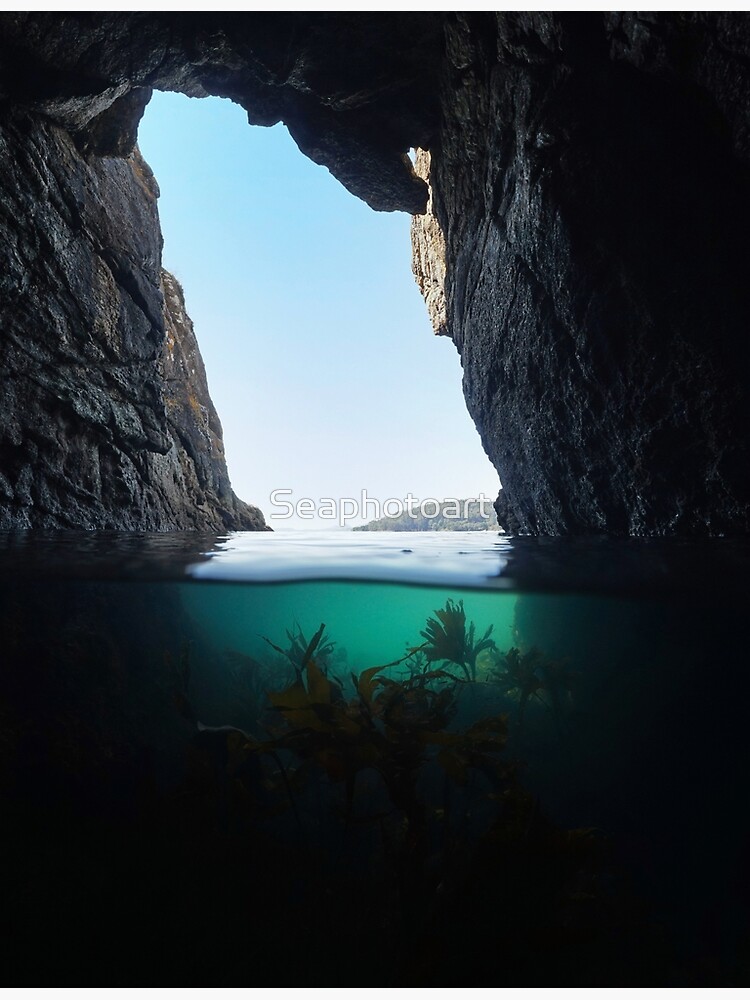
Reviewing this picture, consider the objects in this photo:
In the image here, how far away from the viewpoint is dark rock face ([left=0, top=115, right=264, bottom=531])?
25.7 ft

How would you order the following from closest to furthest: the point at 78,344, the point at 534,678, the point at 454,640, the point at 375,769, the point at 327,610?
the point at 375,769, the point at 534,678, the point at 454,640, the point at 327,610, the point at 78,344

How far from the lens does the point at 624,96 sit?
504 centimetres

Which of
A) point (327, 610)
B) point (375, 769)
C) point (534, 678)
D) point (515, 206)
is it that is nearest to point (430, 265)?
point (515, 206)

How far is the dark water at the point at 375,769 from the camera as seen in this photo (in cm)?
250

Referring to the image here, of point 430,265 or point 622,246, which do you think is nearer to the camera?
point 622,246

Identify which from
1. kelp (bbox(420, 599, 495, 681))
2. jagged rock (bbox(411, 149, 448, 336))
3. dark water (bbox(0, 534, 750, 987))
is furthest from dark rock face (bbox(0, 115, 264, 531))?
jagged rock (bbox(411, 149, 448, 336))

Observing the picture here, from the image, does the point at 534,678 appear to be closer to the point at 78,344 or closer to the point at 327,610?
the point at 327,610

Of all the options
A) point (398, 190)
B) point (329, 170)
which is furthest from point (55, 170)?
point (398, 190)

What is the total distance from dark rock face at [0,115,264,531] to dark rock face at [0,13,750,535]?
0.06 metres

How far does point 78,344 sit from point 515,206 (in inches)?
314

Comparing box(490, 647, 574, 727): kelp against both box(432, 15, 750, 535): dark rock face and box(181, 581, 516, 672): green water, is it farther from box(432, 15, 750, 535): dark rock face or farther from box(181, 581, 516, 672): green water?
box(432, 15, 750, 535): dark rock face

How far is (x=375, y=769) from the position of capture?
2.68 metres

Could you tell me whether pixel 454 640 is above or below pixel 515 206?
below

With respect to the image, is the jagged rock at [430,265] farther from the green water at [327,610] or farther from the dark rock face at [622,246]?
the green water at [327,610]
